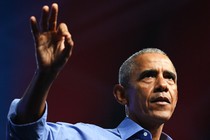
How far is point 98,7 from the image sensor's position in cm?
273

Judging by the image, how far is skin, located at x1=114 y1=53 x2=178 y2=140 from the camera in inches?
64.3

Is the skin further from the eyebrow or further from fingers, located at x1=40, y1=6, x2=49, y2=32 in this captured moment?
fingers, located at x1=40, y1=6, x2=49, y2=32

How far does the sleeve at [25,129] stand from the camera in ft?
3.90

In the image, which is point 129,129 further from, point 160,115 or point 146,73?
point 146,73

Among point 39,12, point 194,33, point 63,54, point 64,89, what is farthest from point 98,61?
point 63,54

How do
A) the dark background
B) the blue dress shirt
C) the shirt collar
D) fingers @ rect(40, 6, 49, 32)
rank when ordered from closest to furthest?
fingers @ rect(40, 6, 49, 32), the blue dress shirt, the shirt collar, the dark background

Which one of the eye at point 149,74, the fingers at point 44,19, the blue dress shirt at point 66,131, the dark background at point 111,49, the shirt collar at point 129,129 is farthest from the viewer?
the dark background at point 111,49

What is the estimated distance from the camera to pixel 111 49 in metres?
2.79

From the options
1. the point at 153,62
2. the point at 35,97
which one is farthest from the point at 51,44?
the point at 153,62

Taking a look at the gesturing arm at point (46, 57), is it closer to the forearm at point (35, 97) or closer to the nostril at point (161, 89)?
the forearm at point (35, 97)

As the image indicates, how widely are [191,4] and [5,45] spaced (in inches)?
48.7

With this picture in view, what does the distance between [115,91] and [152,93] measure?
0.22 m

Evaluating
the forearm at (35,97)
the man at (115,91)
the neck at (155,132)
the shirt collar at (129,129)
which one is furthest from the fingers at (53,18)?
the neck at (155,132)

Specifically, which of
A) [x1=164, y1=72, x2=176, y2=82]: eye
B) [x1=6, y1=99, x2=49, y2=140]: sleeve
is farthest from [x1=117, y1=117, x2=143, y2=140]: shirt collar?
[x1=6, y1=99, x2=49, y2=140]: sleeve
